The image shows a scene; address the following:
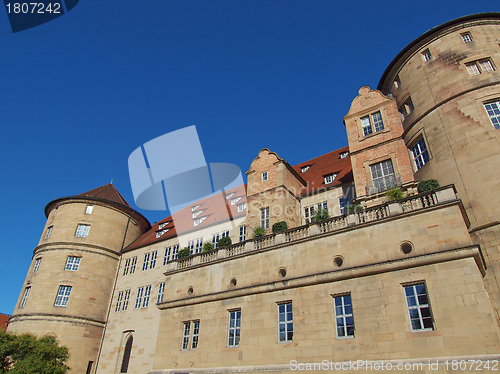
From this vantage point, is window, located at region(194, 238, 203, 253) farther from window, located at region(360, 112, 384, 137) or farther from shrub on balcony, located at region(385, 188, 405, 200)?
shrub on balcony, located at region(385, 188, 405, 200)

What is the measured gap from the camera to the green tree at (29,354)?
2398 centimetres

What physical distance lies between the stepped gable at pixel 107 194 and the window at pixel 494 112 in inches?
1345

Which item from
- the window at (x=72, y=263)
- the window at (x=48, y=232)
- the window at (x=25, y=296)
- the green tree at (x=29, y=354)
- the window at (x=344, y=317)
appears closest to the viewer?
the window at (x=344, y=317)

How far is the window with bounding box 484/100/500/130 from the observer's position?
1802cm

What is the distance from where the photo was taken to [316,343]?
1575 centimetres

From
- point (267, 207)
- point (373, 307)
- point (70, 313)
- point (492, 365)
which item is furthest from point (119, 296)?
point (492, 365)

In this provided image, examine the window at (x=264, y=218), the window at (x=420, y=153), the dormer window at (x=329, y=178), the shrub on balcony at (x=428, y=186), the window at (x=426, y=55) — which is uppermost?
the window at (x=426, y=55)

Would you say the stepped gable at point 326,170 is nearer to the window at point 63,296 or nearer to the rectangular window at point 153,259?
the rectangular window at point 153,259

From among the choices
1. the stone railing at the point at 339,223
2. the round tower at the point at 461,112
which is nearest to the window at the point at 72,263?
the stone railing at the point at 339,223

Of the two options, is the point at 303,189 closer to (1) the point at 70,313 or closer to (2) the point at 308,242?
(2) the point at 308,242

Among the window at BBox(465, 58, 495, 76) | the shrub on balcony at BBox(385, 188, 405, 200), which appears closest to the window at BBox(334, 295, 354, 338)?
the shrub on balcony at BBox(385, 188, 405, 200)

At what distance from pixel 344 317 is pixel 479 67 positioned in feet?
51.9

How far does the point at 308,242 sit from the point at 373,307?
466 cm

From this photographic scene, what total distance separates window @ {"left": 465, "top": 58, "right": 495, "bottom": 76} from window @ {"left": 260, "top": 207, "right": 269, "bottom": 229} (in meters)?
14.7
